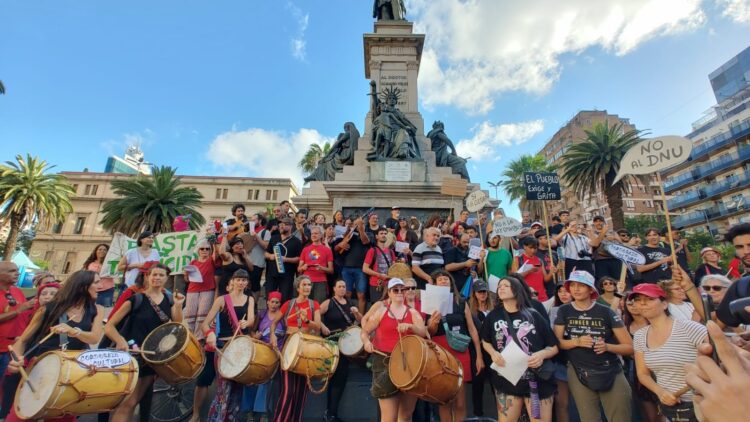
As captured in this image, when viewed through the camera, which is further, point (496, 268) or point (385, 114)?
point (385, 114)

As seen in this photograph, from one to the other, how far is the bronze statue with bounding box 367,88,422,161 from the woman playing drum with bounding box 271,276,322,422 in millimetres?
9777

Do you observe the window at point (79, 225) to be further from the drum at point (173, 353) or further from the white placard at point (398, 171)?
the drum at point (173, 353)

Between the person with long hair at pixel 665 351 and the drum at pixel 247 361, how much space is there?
148 inches

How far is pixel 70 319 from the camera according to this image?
3.69 meters

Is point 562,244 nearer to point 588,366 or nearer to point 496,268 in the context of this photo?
point 496,268

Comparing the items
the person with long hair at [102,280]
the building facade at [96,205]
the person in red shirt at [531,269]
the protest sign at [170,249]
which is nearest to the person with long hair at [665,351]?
the person in red shirt at [531,269]

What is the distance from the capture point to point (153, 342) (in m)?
3.90

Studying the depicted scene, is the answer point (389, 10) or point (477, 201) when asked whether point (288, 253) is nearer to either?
point (477, 201)

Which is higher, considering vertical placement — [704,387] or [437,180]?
[437,180]

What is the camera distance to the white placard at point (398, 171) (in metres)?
13.4

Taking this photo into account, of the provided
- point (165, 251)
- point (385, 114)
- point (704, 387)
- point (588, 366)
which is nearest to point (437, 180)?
point (385, 114)

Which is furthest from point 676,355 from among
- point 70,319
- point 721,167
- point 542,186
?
point 721,167

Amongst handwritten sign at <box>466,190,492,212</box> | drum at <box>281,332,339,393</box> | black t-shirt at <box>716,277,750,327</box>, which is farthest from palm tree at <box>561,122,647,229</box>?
drum at <box>281,332,339,393</box>

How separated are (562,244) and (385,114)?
9.73m
